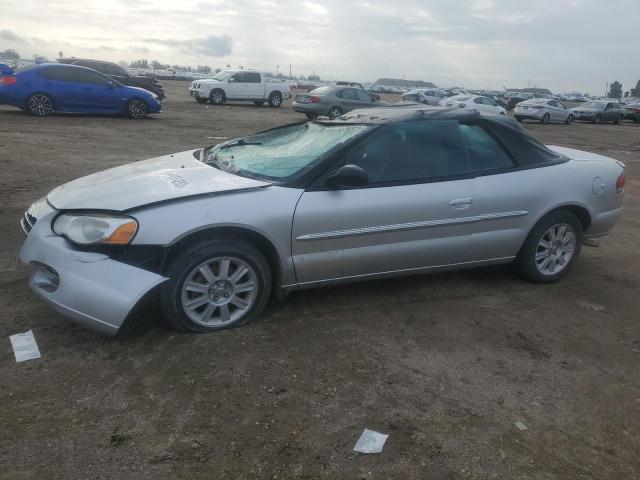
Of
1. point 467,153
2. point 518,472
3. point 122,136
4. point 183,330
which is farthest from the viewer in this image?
point 122,136

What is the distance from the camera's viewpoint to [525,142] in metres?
4.73

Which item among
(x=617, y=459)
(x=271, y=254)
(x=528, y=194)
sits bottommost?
(x=617, y=459)

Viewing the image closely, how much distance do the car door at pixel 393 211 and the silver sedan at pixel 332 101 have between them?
17.7 metres

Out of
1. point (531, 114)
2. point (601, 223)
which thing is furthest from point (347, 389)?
point (531, 114)

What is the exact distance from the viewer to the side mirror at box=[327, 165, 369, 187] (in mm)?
3756

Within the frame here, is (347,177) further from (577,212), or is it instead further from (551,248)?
(577,212)

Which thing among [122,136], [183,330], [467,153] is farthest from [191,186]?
[122,136]

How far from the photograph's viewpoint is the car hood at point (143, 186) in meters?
3.56

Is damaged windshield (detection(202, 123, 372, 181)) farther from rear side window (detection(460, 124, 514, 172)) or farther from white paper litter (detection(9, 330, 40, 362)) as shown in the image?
white paper litter (detection(9, 330, 40, 362))

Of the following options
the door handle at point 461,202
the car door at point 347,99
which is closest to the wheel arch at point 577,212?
the door handle at point 461,202

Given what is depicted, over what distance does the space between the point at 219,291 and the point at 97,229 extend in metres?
0.85

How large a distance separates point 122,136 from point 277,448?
1195 centimetres

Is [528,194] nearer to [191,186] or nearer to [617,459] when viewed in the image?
[617,459]

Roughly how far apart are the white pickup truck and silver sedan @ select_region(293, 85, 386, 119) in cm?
545
